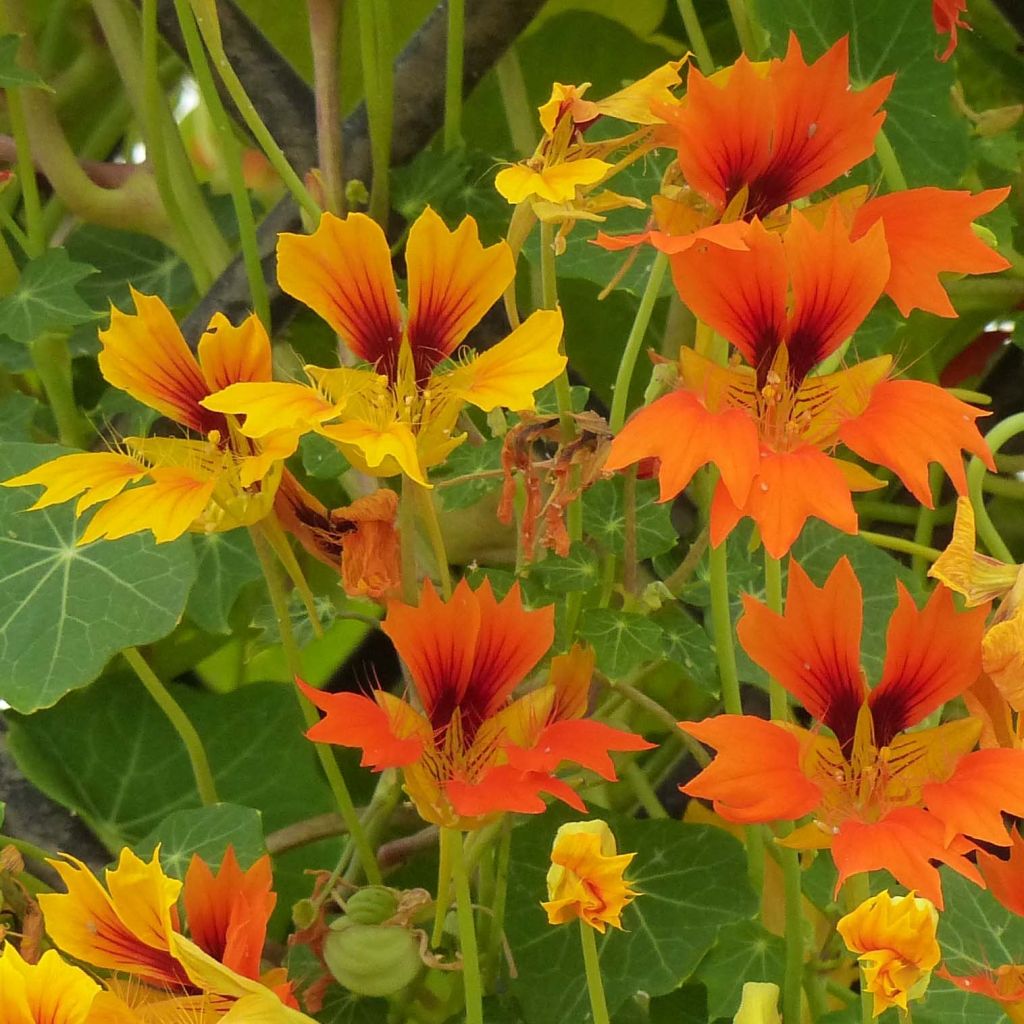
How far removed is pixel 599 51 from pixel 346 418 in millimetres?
648

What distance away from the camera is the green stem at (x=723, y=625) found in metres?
0.55

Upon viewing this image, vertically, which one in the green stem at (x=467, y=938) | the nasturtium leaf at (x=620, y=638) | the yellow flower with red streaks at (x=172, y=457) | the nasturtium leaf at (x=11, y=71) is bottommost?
the green stem at (x=467, y=938)

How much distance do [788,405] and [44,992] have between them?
0.34 metres

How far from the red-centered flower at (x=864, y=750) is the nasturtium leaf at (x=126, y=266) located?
674 millimetres

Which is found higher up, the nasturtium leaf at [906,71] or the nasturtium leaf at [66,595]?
the nasturtium leaf at [906,71]

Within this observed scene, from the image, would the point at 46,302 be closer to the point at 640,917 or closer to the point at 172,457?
the point at 172,457

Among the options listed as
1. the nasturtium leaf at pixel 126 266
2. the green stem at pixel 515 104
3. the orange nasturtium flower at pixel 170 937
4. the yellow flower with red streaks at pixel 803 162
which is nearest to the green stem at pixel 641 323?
the yellow flower with red streaks at pixel 803 162

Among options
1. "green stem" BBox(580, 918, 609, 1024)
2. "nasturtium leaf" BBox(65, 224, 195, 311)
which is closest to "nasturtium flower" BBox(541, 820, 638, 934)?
"green stem" BBox(580, 918, 609, 1024)

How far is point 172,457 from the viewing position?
60 cm

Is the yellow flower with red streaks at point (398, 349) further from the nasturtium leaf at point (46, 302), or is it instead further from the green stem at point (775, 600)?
the nasturtium leaf at point (46, 302)

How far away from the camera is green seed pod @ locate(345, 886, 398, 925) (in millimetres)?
606

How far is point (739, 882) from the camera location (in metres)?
0.73

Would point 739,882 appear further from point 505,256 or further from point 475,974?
point 505,256

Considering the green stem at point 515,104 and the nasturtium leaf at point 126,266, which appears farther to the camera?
the nasturtium leaf at point 126,266
